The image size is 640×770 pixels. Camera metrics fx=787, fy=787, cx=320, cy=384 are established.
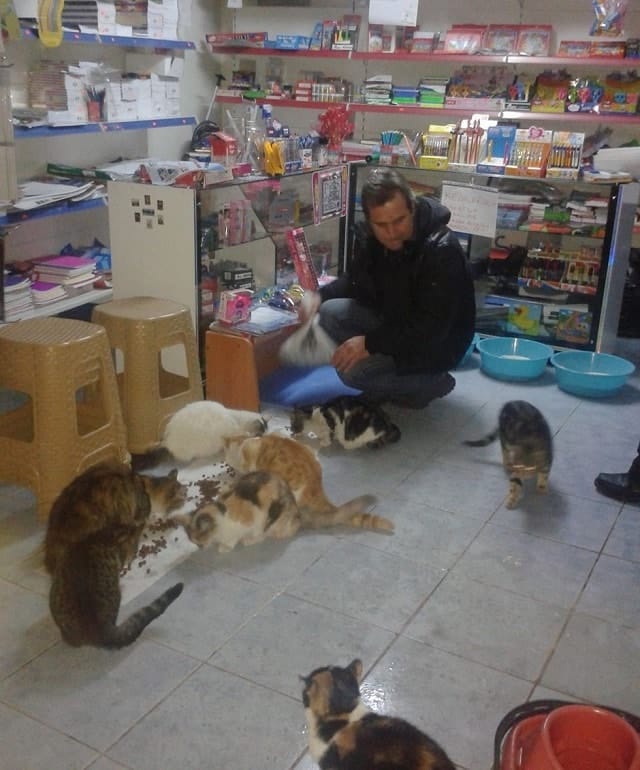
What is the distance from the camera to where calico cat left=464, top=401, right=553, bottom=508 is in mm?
2947

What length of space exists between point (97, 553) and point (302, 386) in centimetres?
190

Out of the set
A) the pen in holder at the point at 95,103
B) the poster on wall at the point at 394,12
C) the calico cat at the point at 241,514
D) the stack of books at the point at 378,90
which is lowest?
the calico cat at the point at 241,514

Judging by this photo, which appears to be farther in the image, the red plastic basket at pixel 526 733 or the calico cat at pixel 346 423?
the calico cat at pixel 346 423

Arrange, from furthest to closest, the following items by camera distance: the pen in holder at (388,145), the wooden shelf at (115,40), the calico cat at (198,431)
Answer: the pen in holder at (388,145) → the wooden shelf at (115,40) → the calico cat at (198,431)

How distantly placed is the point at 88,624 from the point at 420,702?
854mm

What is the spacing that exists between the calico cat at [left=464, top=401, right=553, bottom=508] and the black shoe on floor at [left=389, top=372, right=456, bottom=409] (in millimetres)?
663

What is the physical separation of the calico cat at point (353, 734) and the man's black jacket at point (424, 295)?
178 cm

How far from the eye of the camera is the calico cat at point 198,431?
305 cm

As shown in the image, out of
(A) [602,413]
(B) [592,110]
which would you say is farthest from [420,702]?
(B) [592,110]

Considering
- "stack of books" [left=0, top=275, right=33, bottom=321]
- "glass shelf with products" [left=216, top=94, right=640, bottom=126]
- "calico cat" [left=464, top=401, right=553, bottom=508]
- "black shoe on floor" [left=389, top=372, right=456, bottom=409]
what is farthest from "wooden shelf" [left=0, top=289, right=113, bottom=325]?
"calico cat" [left=464, top=401, right=553, bottom=508]

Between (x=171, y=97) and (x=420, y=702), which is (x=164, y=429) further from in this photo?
(x=171, y=97)

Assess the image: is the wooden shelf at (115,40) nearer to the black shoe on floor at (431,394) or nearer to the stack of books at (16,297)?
the stack of books at (16,297)

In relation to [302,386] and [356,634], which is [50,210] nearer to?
[302,386]

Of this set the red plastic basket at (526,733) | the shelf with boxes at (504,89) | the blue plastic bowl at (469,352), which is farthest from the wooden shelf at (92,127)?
the red plastic basket at (526,733)
